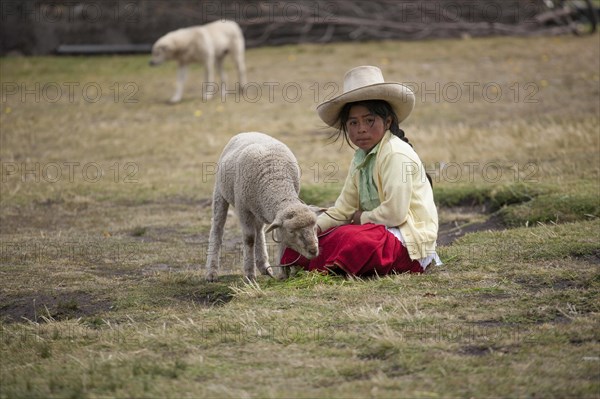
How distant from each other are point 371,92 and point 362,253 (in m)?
1.13

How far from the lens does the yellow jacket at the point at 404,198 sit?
588cm

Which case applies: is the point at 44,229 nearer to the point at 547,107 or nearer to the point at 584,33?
the point at 547,107

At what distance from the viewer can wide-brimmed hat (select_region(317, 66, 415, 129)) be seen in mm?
5984

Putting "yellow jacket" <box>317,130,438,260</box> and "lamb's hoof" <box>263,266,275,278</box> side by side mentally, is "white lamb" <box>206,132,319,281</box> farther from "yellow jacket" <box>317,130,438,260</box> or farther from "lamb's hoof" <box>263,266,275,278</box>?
"yellow jacket" <box>317,130,438,260</box>

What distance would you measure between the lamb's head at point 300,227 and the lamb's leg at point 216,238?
1.05 metres

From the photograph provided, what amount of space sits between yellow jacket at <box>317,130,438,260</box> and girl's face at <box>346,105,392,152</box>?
0.07 m

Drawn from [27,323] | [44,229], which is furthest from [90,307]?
[44,229]

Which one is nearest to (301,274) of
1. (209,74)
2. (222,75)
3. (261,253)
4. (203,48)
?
(261,253)

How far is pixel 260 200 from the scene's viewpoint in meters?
6.16

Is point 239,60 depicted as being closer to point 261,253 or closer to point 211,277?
point 261,253

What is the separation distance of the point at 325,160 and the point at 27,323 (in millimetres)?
6637

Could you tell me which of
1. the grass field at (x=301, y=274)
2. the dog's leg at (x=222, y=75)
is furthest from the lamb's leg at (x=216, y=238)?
the dog's leg at (x=222, y=75)

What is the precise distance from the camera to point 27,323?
18.2 ft

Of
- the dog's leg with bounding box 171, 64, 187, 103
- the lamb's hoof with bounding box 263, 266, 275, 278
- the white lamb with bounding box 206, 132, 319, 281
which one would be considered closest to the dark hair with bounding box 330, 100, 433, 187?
the white lamb with bounding box 206, 132, 319, 281
